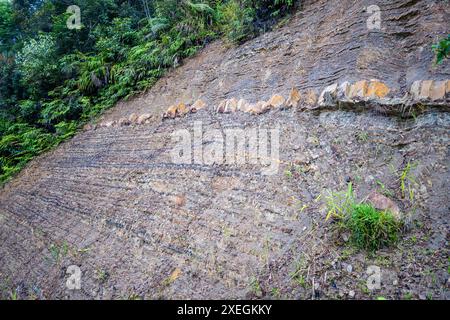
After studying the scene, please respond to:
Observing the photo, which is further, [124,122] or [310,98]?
[124,122]

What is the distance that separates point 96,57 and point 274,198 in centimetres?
813

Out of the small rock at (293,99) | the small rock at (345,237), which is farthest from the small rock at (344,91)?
the small rock at (345,237)

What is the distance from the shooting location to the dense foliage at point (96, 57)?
6945 mm

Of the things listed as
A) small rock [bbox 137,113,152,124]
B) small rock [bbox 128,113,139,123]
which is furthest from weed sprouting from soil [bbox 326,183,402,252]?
small rock [bbox 128,113,139,123]

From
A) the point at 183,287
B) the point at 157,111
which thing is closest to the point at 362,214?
the point at 183,287

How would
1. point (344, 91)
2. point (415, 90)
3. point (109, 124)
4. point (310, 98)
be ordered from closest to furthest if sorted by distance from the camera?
1. point (415, 90)
2. point (344, 91)
3. point (310, 98)
4. point (109, 124)

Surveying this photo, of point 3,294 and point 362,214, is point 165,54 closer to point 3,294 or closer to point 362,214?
point 3,294

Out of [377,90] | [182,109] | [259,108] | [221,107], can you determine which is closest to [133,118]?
[182,109]

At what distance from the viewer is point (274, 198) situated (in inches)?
118

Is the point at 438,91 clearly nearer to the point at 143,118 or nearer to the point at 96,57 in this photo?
the point at 143,118

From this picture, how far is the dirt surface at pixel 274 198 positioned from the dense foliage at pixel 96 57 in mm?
1735

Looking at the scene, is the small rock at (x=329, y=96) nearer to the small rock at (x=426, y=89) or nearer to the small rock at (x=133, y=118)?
the small rock at (x=426, y=89)

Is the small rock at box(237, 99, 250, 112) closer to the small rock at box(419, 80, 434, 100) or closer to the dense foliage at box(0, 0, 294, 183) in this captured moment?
the dense foliage at box(0, 0, 294, 183)

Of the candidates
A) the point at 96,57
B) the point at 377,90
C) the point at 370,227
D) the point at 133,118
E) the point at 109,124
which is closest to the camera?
the point at 370,227
